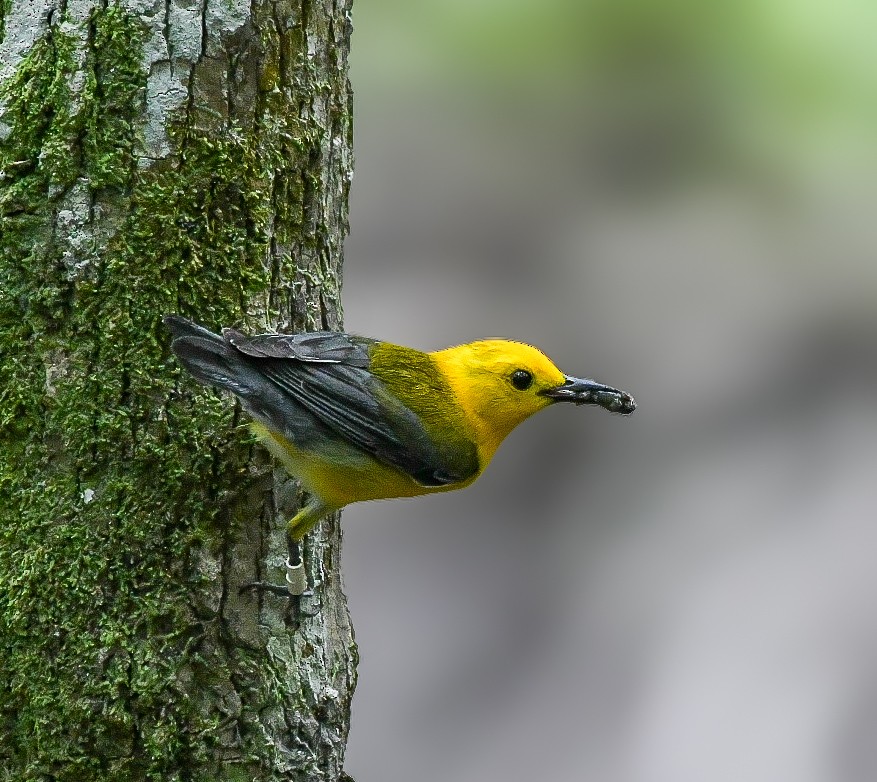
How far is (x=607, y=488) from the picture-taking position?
6.91 m

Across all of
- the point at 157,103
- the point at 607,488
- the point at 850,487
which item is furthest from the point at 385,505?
the point at 157,103

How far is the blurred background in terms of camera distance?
6328 mm

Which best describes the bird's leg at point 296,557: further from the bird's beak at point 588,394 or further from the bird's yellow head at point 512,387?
the bird's beak at point 588,394

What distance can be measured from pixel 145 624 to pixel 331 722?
0.72 m

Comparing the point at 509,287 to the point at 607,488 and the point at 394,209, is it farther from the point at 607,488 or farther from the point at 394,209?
the point at 607,488

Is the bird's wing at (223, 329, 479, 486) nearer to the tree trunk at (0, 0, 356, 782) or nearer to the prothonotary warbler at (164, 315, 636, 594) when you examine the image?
the prothonotary warbler at (164, 315, 636, 594)

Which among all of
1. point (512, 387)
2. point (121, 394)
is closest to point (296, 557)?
point (121, 394)

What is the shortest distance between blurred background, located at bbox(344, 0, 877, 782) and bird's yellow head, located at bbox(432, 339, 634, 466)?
2430 mm

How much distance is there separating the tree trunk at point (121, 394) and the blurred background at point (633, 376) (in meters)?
2.85

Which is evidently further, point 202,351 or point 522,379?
point 522,379

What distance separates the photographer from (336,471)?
3.70 metres

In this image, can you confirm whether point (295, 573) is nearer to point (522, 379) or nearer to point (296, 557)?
point (296, 557)

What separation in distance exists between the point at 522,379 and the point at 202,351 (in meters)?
1.12

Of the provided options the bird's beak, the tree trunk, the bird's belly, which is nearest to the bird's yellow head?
the bird's beak
